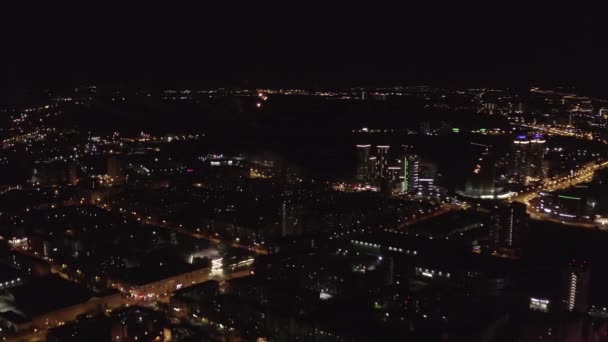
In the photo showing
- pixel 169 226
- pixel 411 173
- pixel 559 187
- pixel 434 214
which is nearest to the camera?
pixel 169 226

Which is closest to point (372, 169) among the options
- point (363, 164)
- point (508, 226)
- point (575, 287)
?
point (363, 164)

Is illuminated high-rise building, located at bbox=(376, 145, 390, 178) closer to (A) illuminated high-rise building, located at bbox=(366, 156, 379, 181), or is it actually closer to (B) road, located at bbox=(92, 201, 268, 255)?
(A) illuminated high-rise building, located at bbox=(366, 156, 379, 181)

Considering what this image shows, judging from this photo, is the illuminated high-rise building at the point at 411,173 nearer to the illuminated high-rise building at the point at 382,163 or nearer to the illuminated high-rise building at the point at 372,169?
the illuminated high-rise building at the point at 382,163

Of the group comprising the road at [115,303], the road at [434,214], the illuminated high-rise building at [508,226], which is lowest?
the road at [434,214]

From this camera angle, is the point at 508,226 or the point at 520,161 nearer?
the point at 508,226

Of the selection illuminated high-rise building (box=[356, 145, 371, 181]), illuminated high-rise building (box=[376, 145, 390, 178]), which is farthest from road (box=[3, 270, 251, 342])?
illuminated high-rise building (box=[376, 145, 390, 178])

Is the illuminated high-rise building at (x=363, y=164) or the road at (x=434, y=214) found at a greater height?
the illuminated high-rise building at (x=363, y=164)

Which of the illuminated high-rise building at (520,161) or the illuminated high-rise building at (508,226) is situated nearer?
the illuminated high-rise building at (508,226)

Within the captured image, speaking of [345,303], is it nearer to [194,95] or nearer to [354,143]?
[354,143]

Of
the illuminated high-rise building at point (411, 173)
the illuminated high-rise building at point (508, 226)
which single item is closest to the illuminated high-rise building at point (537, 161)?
the illuminated high-rise building at point (411, 173)

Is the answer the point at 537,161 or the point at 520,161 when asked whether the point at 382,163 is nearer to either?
the point at 520,161
